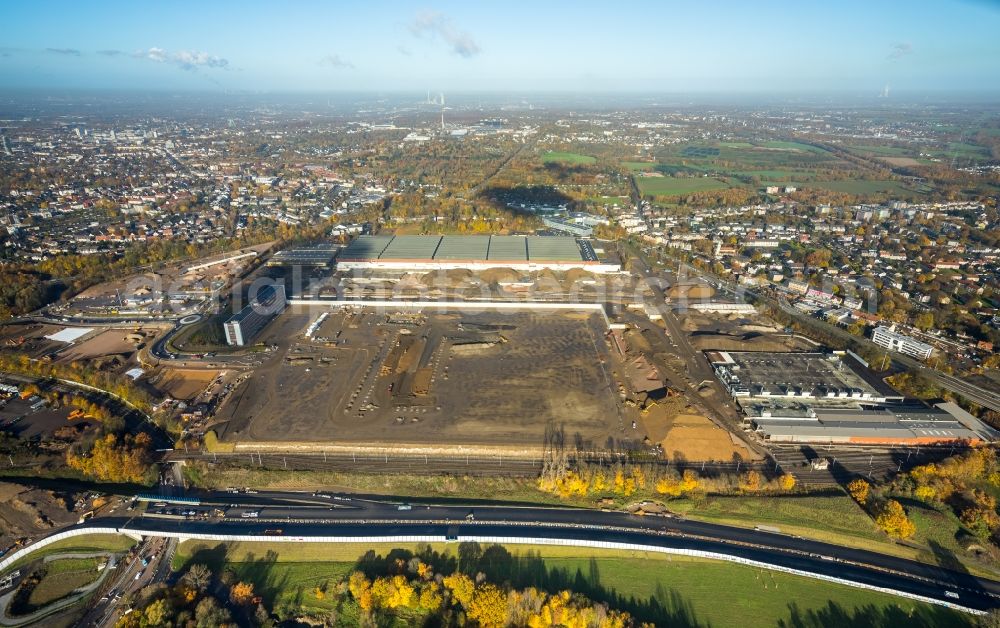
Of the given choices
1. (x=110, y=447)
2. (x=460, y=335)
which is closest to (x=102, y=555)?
(x=110, y=447)

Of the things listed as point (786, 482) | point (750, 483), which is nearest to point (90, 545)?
point (750, 483)

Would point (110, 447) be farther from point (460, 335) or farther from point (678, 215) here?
point (678, 215)

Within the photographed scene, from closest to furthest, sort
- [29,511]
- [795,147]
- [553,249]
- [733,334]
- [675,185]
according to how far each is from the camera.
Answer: [29,511] < [733,334] < [553,249] < [675,185] < [795,147]

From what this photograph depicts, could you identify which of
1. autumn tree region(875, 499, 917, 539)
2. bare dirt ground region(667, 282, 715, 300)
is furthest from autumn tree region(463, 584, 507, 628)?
bare dirt ground region(667, 282, 715, 300)

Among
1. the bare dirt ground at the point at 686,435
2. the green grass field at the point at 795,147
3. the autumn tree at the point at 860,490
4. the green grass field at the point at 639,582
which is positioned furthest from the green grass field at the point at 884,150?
the green grass field at the point at 639,582

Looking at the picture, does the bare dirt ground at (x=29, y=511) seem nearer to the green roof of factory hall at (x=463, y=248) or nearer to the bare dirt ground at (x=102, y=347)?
the bare dirt ground at (x=102, y=347)

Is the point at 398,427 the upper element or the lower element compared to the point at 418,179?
lower

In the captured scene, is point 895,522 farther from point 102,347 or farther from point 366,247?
point 102,347
